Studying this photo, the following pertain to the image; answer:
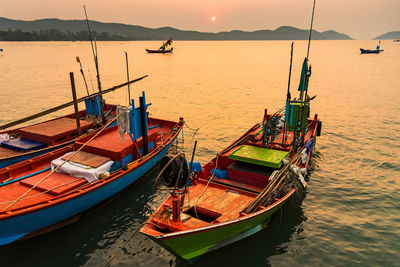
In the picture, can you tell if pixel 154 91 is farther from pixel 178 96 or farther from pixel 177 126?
pixel 177 126

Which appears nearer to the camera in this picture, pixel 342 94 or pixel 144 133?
pixel 144 133

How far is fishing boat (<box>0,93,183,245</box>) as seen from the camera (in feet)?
33.3

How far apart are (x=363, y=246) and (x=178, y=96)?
35.2 meters

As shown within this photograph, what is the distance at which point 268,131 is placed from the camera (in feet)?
52.5

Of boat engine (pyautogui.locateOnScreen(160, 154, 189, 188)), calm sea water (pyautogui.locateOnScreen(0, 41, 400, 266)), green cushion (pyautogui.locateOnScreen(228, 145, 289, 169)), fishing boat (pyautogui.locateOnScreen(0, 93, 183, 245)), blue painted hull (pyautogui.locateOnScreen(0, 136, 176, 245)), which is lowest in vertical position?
calm sea water (pyautogui.locateOnScreen(0, 41, 400, 266))

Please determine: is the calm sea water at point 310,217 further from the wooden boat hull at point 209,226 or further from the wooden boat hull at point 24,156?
the wooden boat hull at point 24,156

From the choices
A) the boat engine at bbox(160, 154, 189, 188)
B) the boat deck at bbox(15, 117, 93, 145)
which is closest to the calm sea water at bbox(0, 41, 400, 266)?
the boat engine at bbox(160, 154, 189, 188)

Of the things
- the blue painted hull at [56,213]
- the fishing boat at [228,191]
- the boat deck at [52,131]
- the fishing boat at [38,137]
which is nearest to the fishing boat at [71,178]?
the blue painted hull at [56,213]

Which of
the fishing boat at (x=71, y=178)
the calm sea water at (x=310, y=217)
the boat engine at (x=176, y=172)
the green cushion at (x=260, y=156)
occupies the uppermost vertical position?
the boat engine at (x=176, y=172)

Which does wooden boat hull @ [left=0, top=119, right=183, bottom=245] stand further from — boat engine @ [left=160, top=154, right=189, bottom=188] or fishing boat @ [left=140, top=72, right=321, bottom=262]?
boat engine @ [left=160, top=154, right=189, bottom=188]

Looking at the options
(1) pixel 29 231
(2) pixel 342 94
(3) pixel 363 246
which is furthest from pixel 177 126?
(2) pixel 342 94

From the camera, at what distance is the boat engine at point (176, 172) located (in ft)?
30.4

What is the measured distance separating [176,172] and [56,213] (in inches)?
221

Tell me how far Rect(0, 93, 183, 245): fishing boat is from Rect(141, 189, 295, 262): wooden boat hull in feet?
14.5
